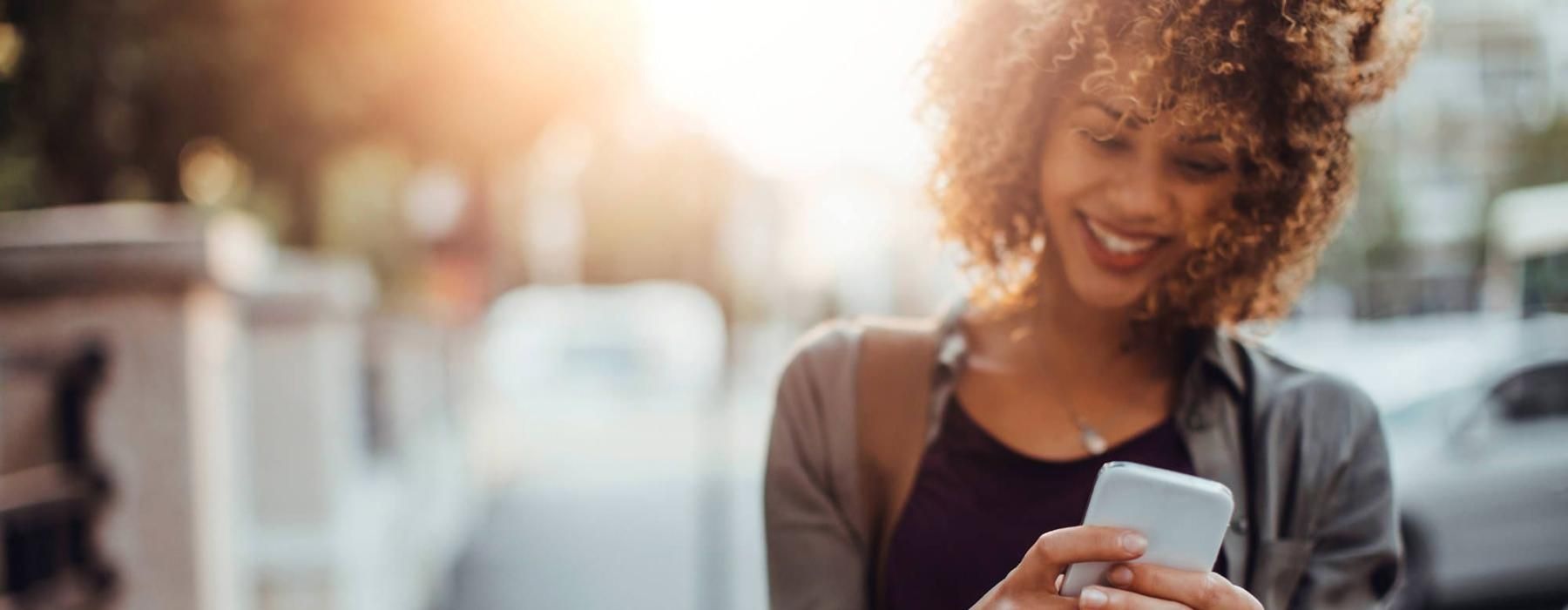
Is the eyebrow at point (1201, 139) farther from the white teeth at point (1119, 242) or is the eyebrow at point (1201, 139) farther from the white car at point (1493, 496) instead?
the white car at point (1493, 496)

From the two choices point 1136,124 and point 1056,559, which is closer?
point 1056,559

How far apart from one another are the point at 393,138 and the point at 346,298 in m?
3.79

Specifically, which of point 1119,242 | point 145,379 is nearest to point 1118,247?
point 1119,242

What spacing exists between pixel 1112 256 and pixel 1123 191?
0.33ft

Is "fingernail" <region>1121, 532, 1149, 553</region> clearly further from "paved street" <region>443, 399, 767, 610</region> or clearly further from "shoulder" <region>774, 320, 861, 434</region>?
"paved street" <region>443, 399, 767, 610</region>

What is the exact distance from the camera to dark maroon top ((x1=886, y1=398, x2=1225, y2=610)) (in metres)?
1.68

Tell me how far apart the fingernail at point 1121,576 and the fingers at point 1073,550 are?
17 mm

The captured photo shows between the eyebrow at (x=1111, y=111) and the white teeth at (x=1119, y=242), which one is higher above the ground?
the eyebrow at (x=1111, y=111)

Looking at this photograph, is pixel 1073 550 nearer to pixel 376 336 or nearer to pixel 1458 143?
pixel 376 336

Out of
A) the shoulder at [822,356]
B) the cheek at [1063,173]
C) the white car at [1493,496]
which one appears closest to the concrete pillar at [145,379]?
the shoulder at [822,356]

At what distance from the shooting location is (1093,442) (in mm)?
1753

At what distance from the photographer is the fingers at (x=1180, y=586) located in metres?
1.33

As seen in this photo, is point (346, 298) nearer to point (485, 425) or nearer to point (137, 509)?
point (137, 509)

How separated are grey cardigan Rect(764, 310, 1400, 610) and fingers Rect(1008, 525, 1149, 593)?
37cm
